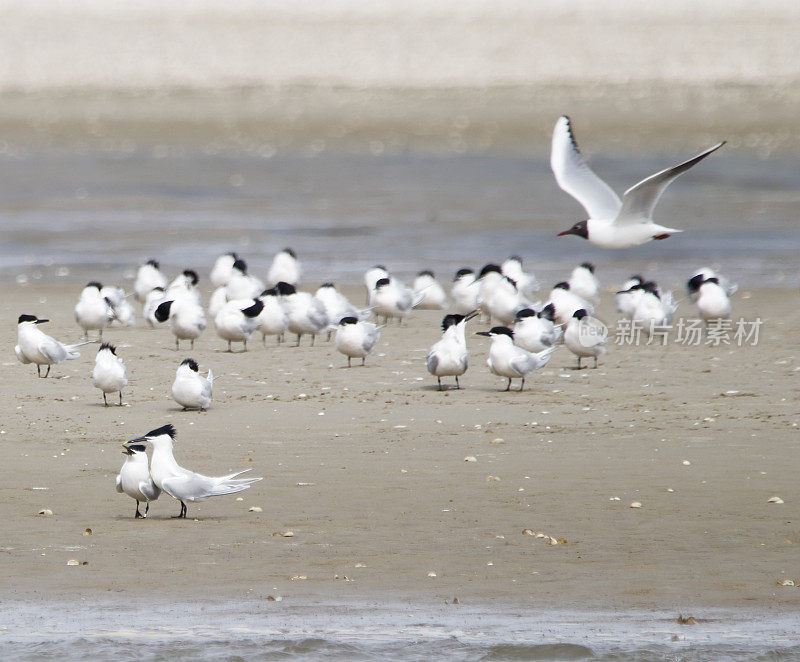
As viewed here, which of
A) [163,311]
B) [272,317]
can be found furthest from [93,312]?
[272,317]

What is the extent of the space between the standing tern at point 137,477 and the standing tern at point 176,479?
0.04 m

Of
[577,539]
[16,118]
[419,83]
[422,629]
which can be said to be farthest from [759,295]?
[419,83]

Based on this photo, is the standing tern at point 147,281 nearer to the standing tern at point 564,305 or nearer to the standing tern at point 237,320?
the standing tern at point 237,320

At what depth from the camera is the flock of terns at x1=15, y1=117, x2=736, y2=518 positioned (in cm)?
1154

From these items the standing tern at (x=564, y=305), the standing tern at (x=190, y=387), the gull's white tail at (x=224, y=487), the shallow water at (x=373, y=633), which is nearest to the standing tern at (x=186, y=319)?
the standing tern at (x=190, y=387)

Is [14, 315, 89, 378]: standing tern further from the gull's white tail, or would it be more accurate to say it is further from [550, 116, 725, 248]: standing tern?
[550, 116, 725, 248]: standing tern

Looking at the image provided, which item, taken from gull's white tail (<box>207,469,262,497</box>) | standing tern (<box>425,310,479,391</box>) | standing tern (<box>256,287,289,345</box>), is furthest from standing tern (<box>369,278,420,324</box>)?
gull's white tail (<box>207,469,262,497</box>)

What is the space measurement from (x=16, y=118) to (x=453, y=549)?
4643cm

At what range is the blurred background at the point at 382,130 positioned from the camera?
75.1 feet

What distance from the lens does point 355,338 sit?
12.5m

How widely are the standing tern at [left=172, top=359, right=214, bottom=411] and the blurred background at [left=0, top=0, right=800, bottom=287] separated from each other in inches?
339

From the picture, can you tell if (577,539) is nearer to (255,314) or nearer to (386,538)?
(386,538)

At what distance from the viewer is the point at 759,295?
56.3 ft

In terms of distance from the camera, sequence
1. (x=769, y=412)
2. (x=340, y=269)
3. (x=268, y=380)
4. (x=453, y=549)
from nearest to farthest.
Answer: (x=453, y=549)
(x=769, y=412)
(x=268, y=380)
(x=340, y=269)
